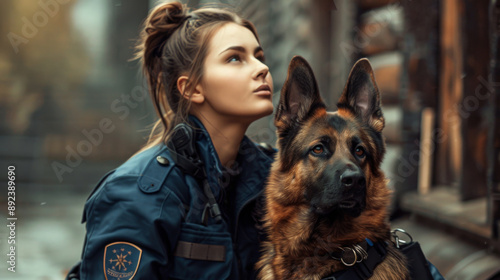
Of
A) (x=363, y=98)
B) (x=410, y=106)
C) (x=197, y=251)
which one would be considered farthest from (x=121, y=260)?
(x=410, y=106)

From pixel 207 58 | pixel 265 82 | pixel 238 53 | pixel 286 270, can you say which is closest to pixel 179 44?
pixel 207 58

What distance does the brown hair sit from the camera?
2.17 metres

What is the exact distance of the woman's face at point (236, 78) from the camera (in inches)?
79.6

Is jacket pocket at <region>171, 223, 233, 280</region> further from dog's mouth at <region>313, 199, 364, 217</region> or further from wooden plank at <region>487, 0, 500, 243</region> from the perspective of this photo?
wooden plank at <region>487, 0, 500, 243</region>

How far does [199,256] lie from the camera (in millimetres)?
1872

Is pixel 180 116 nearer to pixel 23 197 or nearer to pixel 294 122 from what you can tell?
pixel 294 122

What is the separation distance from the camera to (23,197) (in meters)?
8.54

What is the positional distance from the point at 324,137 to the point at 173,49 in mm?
946

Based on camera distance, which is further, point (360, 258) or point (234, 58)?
point (234, 58)

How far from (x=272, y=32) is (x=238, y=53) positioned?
576 cm

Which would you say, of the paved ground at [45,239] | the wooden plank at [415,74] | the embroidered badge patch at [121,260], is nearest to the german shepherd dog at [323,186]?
the embroidered badge patch at [121,260]

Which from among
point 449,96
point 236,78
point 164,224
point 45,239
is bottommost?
point 45,239

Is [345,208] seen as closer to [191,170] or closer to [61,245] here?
[191,170]

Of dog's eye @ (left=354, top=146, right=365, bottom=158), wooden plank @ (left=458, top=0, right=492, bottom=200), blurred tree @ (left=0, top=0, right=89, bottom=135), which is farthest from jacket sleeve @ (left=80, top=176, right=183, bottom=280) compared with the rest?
blurred tree @ (left=0, top=0, right=89, bottom=135)
